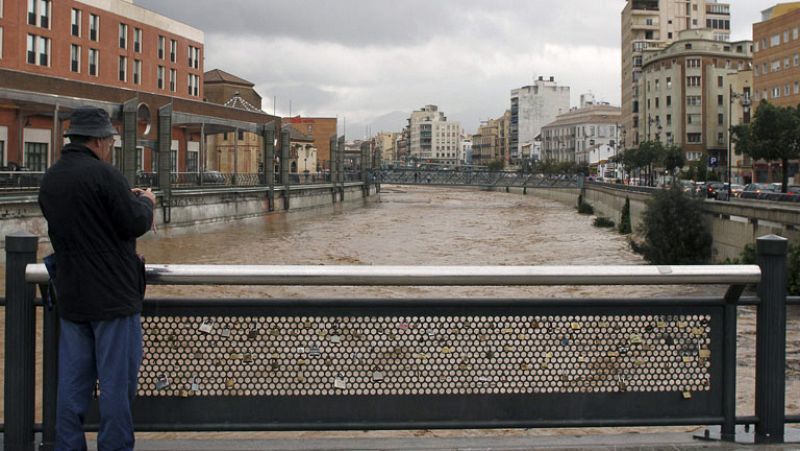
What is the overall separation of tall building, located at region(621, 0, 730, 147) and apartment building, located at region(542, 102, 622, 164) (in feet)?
126

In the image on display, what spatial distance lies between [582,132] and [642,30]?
5436cm

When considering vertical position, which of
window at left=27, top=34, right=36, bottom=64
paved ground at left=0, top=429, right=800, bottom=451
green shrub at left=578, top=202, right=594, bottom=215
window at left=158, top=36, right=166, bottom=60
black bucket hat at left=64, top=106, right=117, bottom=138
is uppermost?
window at left=158, top=36, right=166, bottom=60

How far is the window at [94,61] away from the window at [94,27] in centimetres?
80

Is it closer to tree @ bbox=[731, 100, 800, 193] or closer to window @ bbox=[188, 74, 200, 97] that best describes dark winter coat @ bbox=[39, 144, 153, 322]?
tree @ bbox=[731, 100, 800, 193]

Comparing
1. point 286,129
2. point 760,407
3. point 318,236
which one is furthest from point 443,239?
point 760,407

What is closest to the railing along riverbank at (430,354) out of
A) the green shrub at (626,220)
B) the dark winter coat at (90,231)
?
the dark winter coat at (90,231)

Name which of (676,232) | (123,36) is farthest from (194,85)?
(676,232)

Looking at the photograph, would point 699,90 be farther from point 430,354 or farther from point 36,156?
point 430,354

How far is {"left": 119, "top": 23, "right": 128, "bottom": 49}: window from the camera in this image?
193 ft

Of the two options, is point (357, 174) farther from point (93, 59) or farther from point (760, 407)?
point (760, 407)

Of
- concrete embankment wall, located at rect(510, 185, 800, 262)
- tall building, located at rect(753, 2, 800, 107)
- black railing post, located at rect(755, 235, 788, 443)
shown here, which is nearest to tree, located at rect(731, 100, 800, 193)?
concrete embankment wall, located at rect(510, 185, 800, 262)

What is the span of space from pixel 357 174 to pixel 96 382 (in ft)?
311

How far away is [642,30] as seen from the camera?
114m

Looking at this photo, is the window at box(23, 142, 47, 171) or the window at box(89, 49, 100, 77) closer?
the window at box(23, 142, 47, 171)
